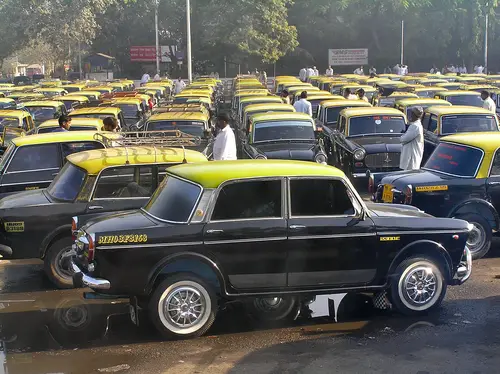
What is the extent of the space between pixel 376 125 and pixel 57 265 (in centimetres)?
966

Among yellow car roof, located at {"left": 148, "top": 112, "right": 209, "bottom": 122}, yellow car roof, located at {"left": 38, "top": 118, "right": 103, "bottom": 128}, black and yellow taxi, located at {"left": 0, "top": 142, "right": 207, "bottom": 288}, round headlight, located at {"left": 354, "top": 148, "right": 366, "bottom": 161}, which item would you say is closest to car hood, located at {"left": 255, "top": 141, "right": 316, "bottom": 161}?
round headlight, located at {"left": 354, "top": 148, "right": 366, "bottom": 161}

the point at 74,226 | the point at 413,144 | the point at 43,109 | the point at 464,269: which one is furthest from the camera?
the point at 43,109

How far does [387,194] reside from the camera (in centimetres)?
1173

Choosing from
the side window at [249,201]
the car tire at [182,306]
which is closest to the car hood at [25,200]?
the car tire at [182,306]

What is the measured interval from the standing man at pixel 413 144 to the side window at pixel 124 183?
5.58 metres

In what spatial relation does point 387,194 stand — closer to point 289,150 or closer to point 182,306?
point 182,306

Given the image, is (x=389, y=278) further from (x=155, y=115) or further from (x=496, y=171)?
(x=155, y=115)

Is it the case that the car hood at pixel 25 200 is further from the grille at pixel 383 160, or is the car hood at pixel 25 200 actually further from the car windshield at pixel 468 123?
the car windshield at pixel 468 123

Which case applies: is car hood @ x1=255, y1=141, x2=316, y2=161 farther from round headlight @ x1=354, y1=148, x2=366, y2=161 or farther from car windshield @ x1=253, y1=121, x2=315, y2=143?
round headlight @ x1=354, y1=148, x2=366, y2=161

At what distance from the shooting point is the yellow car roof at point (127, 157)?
398 inches

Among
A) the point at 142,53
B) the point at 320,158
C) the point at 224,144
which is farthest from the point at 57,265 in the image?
the point at 142,53

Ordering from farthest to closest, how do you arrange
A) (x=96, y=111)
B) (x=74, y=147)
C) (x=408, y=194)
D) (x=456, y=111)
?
1. (x=96, y=111)
2. (x=456, y=111)
3. (x=74, y=147)
4. (x=408, y=194)

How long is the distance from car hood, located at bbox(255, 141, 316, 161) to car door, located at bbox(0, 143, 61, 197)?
523 cm

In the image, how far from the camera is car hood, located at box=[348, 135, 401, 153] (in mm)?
16719
